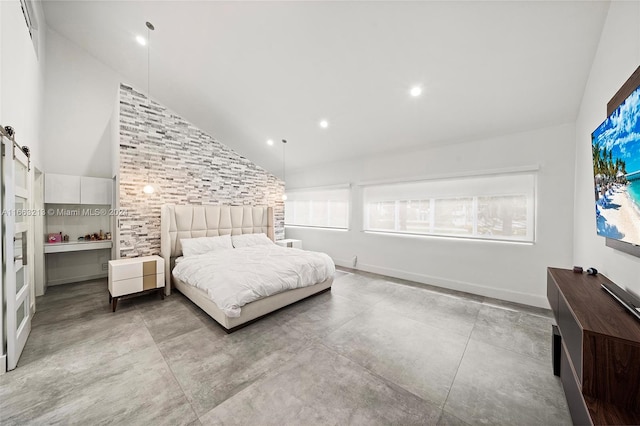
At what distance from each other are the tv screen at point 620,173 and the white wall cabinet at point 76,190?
22.3 feet

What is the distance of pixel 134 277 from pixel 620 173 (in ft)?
16.9

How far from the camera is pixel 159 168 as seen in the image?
4.27 m

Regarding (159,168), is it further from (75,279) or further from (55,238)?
(75,279)

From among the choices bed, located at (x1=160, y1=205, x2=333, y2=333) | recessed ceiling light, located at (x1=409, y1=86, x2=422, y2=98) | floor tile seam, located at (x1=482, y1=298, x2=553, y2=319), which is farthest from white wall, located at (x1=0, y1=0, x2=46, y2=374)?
floor tile seam, located at (x1=482, y1=298, x2=553, y2=319)

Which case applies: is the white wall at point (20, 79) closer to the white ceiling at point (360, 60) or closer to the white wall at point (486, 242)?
the white ceiling at point (360, 60)

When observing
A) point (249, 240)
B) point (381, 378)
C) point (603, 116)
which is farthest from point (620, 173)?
point (249, 240)

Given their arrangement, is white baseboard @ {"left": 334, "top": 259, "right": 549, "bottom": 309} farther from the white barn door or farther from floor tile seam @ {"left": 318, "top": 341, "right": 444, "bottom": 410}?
the white barn door

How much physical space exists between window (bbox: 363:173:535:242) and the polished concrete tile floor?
123 cm

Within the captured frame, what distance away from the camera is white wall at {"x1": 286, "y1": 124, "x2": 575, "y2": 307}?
3184 millimetres

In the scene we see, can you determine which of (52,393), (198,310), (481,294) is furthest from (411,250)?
(52,393)

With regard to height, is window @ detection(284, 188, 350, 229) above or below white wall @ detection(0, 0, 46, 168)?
below

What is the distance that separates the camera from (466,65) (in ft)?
8.75

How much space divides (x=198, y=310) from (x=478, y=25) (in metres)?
4.73

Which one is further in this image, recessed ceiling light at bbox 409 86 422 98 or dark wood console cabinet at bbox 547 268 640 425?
recessed ceiling light at bbox 409 86 422 98
